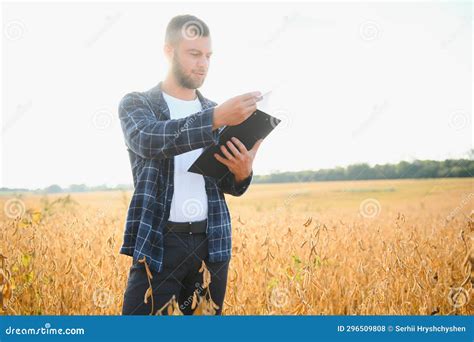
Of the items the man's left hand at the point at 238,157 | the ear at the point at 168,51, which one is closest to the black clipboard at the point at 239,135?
the man's left hand at the point at 238,157

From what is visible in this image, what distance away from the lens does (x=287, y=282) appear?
3.21 metres

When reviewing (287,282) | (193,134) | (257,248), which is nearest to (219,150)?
(193,134)

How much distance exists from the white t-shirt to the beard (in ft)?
0.33

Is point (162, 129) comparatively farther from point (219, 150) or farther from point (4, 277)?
point (4, 277)

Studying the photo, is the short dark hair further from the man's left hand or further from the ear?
the man's left hand

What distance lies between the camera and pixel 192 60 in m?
2.39

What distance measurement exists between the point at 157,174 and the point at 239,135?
0.45m

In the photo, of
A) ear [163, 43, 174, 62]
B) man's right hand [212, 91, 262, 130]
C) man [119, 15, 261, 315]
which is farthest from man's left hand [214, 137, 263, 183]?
ear [163, 43, 174, 62]

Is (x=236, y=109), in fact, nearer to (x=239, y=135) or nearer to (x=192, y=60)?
(x=239, y=135)

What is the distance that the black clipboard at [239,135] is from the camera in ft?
7.31

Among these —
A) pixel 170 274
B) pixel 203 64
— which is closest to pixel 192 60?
pixel 203 64

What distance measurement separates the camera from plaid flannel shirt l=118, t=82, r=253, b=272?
2.13m

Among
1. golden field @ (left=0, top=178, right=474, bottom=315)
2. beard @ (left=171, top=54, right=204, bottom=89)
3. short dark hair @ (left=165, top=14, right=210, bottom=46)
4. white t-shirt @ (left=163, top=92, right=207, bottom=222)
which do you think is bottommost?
golden field @ (left=0, top=178, right=474, bottom=315)

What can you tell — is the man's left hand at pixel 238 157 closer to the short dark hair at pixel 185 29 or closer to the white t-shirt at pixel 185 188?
the white t-shirt at pixel 185 188
